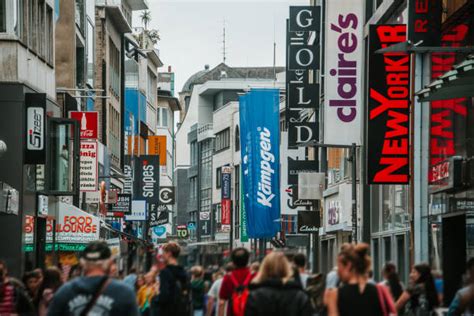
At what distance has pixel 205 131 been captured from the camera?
14712 cm

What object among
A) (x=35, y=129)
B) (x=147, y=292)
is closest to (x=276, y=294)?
(x=147, y=292)

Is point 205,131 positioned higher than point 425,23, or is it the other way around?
point 205,131

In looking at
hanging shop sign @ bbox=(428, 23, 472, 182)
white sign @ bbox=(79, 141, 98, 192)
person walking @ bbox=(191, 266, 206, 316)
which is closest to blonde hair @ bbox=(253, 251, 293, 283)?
person walking @ bbox=(191, 266, 206, 316)

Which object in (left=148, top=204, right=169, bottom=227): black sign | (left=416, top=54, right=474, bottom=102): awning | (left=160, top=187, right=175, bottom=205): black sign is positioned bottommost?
(left=148, top=204, right=169, bottom=227): black sign

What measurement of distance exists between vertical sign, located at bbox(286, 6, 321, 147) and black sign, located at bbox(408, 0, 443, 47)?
83.3 ft

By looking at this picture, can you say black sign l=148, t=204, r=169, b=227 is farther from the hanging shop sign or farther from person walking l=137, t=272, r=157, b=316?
person walking l=137, t=272, r=157, b=316

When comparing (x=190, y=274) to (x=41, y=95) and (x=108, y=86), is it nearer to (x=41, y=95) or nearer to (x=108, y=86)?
(x=41, y=95)

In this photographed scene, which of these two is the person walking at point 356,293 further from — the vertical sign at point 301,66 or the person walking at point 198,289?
the vertical sign at point 301,66

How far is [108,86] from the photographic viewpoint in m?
81.5

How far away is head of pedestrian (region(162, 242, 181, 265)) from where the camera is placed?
19167 mm

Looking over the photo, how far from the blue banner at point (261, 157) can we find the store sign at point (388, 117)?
19.7 metres

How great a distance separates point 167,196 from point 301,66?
50.9 metres

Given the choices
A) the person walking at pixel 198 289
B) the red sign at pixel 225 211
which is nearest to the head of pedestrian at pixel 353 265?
the person walking at pixel 198 289

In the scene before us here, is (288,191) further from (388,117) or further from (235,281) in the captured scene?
(235,281)
